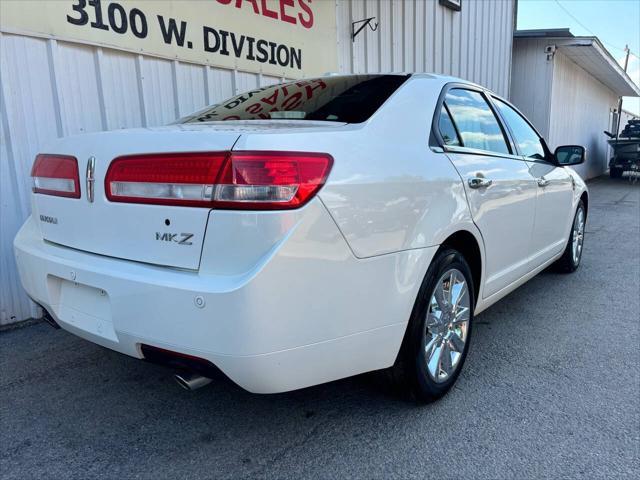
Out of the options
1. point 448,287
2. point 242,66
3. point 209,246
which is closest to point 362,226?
point 209,246

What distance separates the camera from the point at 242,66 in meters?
4.96

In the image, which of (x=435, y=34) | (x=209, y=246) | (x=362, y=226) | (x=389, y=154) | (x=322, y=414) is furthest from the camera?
(x=435, y=34)

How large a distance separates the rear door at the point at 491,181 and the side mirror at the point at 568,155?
37.1 inches

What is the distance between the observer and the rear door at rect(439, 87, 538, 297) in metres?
2.61

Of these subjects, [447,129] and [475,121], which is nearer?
Result: [447,129]

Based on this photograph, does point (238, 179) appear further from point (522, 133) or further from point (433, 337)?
point (522, 133)

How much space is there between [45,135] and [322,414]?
9.27 ft

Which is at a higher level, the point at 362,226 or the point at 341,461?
the point at 362,226

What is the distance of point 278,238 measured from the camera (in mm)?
1647

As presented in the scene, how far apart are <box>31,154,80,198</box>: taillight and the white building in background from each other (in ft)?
40.8

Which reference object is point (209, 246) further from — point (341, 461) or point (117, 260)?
point (341, 461)

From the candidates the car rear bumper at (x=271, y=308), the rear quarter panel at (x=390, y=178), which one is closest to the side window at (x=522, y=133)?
the rear quarter panel at (x=390, y=178)

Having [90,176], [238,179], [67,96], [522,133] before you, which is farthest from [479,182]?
[67,96]

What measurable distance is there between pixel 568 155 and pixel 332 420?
3095 mm
